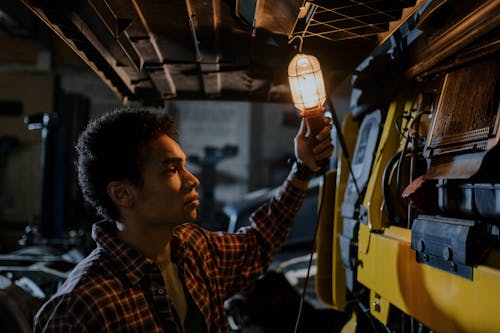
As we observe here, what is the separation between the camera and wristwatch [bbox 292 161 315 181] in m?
2.39

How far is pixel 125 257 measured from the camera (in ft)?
6.03

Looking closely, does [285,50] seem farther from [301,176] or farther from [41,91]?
[41,91]

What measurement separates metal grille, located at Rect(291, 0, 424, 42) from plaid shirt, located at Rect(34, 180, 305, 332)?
2.69ft

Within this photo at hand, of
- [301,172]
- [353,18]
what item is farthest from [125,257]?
[353,18]

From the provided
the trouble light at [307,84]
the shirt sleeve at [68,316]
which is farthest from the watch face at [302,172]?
the shirt sleeve at [68,316]

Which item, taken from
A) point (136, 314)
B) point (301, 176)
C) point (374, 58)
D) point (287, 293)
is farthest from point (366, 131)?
point (287, 293)

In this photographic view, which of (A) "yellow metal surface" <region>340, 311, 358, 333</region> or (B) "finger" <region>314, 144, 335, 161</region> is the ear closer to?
(B) "finger" <region>314, 144, 335, 161</region>

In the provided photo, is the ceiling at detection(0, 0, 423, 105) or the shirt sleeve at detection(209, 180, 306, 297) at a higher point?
the ceiling at detection(0, 0, 423, 105)

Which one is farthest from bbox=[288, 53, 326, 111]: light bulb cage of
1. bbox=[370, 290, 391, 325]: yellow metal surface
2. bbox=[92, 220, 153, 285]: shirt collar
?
bbox=[370, 290, 391, 325]: yellow metal surface

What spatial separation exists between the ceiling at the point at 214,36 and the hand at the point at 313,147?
416 mm

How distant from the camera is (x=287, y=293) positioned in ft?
18.5

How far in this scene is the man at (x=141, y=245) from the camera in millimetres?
1677

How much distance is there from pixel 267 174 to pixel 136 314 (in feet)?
35.9

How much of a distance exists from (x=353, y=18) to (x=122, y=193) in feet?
4.05
